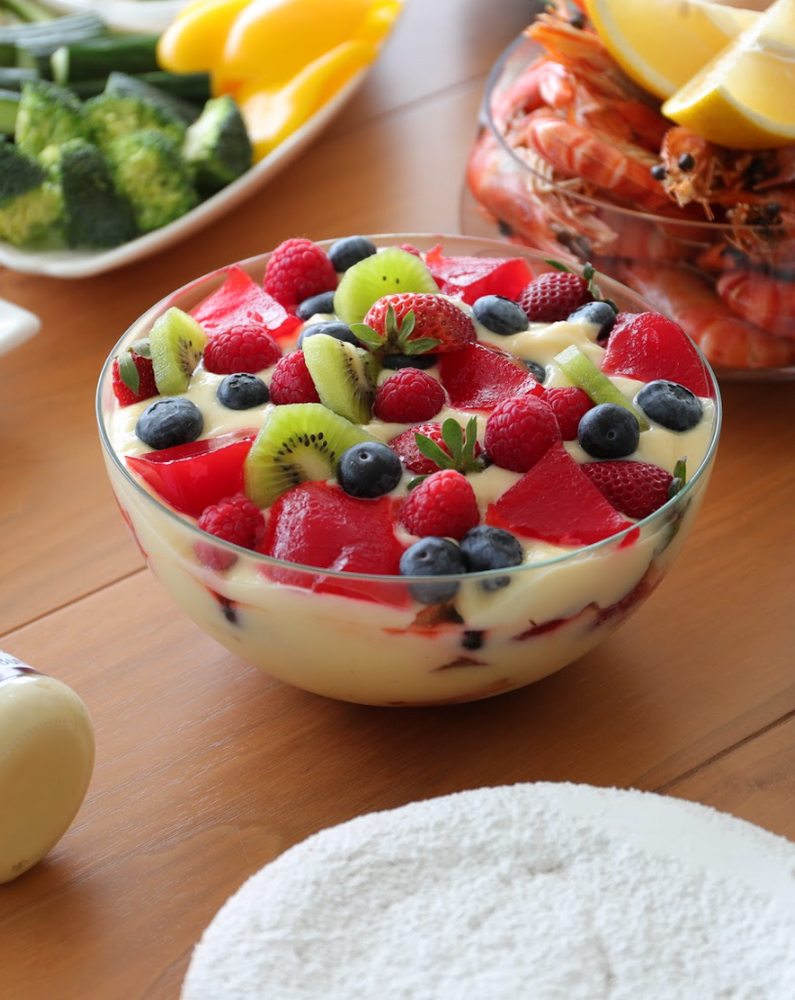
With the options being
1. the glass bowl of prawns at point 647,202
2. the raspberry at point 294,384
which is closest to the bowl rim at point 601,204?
the glass bowl of prawns at point 647,202

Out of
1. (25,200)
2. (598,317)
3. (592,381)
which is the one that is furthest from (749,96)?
(25,200)

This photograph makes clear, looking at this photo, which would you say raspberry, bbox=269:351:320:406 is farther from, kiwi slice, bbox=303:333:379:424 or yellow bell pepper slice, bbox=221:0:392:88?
yellow bell pepper slice, bbox=221:0:392:88

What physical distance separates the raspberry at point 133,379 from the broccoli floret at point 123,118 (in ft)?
2.42

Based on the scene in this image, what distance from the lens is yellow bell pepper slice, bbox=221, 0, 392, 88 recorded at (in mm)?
1868

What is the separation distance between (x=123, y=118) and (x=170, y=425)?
34.7 inches

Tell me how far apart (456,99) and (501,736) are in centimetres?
133

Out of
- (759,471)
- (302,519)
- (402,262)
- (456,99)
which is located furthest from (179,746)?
(456,99)

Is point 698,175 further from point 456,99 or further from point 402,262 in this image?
point 456,99

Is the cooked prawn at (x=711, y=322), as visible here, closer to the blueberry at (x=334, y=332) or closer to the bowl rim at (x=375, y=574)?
the bowl rim at (x=375, y=574)

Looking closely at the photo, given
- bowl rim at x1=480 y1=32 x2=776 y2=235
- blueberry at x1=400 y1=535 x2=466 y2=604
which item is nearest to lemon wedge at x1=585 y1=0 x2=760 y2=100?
bowl rim at x1=480 y1=32 x2=776 y2=235

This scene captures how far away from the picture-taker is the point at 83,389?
1520 mm

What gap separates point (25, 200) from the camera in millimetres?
1611

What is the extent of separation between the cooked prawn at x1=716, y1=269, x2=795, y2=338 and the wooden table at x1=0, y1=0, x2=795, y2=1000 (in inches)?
5.2

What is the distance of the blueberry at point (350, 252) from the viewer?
125 centimetres
